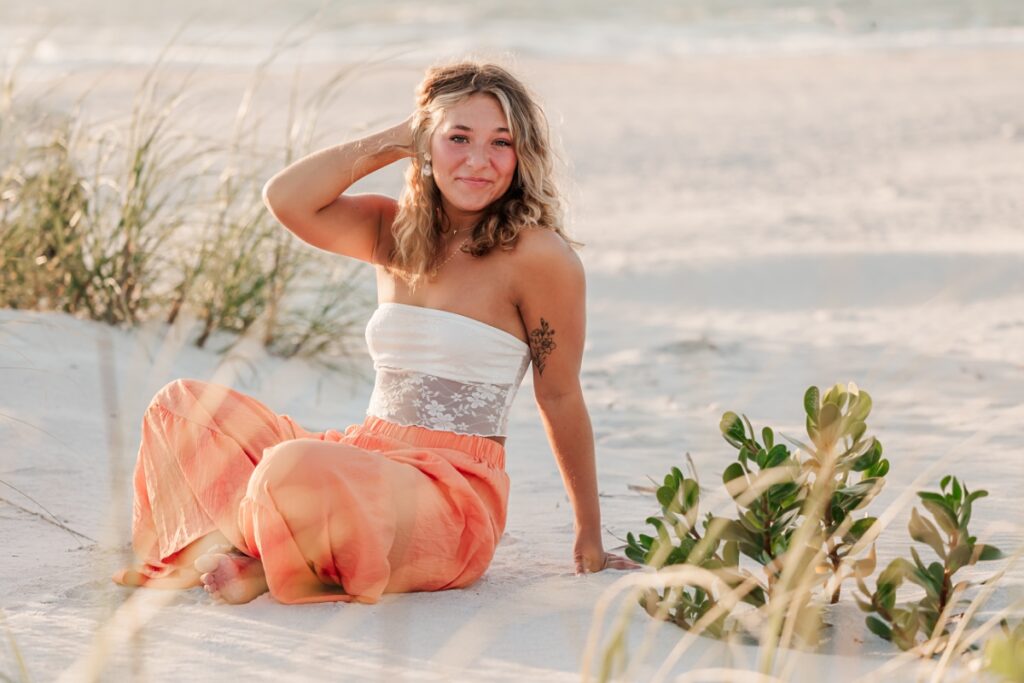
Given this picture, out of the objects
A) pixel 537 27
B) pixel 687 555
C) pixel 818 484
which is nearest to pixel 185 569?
pixel 687 555

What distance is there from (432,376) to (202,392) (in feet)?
1.66

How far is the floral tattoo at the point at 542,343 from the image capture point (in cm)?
295

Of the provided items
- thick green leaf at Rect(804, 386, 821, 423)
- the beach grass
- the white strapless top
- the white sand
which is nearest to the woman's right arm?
the white strapless top

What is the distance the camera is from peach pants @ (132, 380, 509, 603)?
2.62m

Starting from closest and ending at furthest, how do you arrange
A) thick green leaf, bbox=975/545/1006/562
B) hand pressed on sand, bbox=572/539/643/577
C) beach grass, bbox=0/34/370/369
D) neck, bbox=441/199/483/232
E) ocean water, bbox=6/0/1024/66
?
thick green leaf, bbox=975/545/1006/562, hand pressed on sand, bbox=572/539/643/577, neck, bbox=441/199/483/232, beach grass, bbox=0/34/370/369, ocean water, bbox=6/0/1024/66

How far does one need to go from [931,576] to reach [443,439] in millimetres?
1089

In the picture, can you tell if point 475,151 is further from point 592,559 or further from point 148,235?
point 148,235

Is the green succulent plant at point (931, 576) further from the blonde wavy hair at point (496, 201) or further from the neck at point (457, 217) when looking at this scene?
the neck at point (457, 217)

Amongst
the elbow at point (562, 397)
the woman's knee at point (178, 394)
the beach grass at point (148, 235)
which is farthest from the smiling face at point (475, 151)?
the beach grass at point (148, 235)

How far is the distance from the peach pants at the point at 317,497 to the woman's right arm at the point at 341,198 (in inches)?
18.4

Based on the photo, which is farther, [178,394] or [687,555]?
[178,394]

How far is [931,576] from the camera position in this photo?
2.32 m

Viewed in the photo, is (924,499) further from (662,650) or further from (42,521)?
(42,521)

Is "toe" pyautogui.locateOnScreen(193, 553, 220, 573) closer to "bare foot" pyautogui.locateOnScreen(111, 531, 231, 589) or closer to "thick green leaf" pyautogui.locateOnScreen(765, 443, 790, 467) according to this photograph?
"bare foot" pyautogui.locateOnScreen(111, 531, 231, 589)
